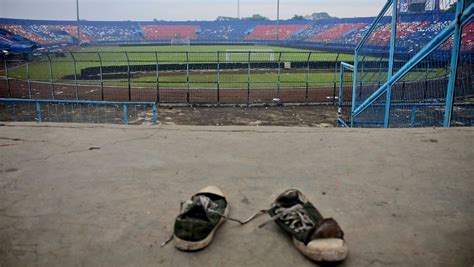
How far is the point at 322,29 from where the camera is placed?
214 ft

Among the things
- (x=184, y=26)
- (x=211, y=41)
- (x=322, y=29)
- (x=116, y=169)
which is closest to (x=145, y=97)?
(x=116, y=169)

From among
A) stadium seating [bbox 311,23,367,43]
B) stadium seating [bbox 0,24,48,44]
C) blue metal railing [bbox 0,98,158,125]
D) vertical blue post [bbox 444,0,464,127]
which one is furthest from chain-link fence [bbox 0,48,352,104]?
stadium seating [bbox 311,23,367,43]

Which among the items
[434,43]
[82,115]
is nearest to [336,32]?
[82,115]

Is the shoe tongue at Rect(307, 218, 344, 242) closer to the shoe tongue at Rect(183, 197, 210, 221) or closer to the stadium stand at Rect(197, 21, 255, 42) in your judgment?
the shoe tongue at Rect(183, 197, 210, 221)

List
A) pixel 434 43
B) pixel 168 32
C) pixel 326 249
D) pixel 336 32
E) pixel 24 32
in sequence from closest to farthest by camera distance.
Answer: pixel 326 249 < pixel 434 43 < pixel 24 32 < pixel 336 32 < pixel 168 32

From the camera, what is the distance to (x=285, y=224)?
234 centimetres

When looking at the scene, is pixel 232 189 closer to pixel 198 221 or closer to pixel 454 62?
pixel 198 221

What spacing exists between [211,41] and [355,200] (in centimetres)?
7610

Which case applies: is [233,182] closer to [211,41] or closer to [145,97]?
[145,97]

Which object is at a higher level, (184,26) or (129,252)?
(184,26)

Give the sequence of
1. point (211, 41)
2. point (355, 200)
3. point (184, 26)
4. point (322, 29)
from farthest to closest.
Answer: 1. point (184, 26)
2. point (211, 41)
3. point (322, 29)
4. point (355, 200)

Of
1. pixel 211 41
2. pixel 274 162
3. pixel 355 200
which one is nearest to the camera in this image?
pixel 355 200

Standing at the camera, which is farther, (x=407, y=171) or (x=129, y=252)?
(x=407, y=171)

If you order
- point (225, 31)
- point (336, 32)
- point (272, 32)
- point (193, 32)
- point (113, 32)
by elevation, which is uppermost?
point (225, 31)
